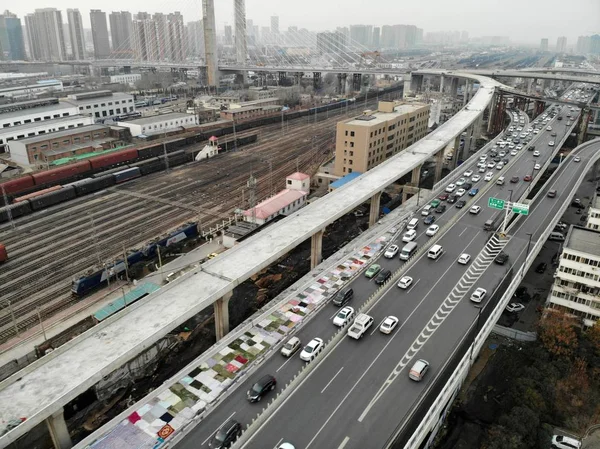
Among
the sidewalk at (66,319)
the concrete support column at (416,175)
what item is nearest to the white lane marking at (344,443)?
the sidewalk at (66,319)

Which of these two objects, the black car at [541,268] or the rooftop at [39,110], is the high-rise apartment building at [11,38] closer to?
the rooftop at [39,110]

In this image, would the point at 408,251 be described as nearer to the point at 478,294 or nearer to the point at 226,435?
the point at 478,294

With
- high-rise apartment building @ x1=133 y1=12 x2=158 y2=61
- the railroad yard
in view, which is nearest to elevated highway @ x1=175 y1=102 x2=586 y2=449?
the railroad yard

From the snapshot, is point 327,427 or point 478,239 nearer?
point 327,427

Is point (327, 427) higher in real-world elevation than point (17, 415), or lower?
lower

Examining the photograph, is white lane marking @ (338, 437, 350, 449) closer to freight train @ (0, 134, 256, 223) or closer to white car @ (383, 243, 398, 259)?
white car @ (383, 243, 398, 259)

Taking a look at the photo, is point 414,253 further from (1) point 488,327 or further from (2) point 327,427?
(2) point 327,427

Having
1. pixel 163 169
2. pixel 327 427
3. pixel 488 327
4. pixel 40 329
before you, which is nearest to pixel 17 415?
pixel 327 427
